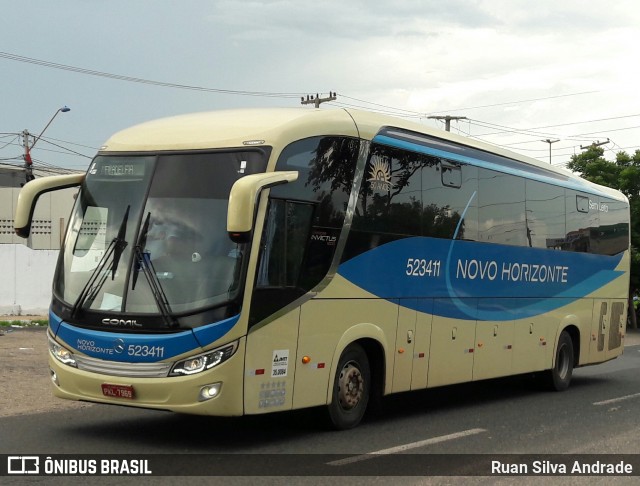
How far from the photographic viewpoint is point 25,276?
39094 millimetres

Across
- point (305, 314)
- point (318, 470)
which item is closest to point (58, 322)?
point (305, 314)

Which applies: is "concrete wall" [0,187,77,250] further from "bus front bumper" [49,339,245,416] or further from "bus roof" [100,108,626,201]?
"bus front bumper" [49,339,245,416]

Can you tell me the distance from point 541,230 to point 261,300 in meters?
7.85

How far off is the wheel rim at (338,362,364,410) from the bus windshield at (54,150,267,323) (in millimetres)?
2230

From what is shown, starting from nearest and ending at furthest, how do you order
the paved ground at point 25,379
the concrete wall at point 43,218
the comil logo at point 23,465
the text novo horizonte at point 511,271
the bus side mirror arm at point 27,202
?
the comil logo at point 23,465, the bus side mirror arm at point 27,202, the paved ground at point 25,379, the text novo horizonte at point 511,271, the concrete wall at point 43,218

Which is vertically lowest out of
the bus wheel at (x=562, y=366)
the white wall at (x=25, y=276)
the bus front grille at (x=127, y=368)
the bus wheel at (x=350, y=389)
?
the white wall at (x=25, y=276)

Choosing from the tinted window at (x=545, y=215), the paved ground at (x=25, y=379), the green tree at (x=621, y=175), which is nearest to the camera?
the paved ground at (x=25, y=379)

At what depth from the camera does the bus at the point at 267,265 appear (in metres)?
9.54

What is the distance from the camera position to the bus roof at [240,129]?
1020 centimetres

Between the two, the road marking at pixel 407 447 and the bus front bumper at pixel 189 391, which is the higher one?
the bus front bumper at pixel 189 391

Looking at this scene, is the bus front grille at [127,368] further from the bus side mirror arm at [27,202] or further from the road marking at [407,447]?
the road marking at [407,447]

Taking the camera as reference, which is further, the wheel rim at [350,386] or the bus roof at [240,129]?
the wheel rim at [350,386]

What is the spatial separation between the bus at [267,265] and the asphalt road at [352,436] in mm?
449

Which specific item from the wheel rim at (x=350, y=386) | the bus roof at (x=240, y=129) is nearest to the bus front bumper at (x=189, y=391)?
the wheel rim at (x=350, y=386)
